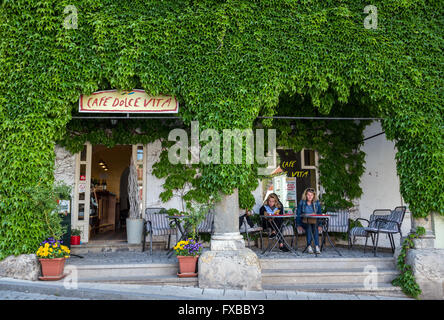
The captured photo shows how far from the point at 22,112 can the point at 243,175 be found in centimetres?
356

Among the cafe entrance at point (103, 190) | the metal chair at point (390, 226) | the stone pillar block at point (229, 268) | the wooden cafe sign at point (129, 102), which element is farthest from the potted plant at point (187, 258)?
the metal chair at point (390, 226)

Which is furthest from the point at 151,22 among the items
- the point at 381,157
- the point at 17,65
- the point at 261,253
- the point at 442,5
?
the point at 381,157

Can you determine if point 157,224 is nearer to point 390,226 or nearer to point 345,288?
point 345,288

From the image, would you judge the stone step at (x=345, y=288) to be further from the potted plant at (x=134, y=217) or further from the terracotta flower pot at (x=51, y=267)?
the potted plant at (x=134, y=217)

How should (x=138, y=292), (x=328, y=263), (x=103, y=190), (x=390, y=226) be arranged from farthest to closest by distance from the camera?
(x=103, y=190) < (x=390, y=226) < (x=328, y=263) < (x=138, y=292)

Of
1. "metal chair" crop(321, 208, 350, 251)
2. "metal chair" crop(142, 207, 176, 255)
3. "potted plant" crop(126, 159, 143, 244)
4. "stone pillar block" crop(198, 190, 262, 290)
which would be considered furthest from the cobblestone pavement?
"metal chair" crop(321, 208, 350, 251)

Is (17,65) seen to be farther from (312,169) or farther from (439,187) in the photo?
(439,187)

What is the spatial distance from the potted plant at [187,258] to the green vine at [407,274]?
3042mm

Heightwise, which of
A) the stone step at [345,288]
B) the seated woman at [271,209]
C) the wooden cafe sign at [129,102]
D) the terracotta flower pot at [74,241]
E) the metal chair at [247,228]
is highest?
the wooden cafe sign at [129,102]

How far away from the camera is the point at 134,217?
288 inches

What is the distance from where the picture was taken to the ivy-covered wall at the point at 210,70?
515 centimetres

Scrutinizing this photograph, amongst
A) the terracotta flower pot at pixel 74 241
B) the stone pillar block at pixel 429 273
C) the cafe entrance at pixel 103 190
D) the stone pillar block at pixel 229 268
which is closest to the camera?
the stone pillar block at pixel 229 268

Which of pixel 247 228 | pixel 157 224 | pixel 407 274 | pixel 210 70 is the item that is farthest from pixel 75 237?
pixel 407 274

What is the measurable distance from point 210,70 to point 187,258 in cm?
295
